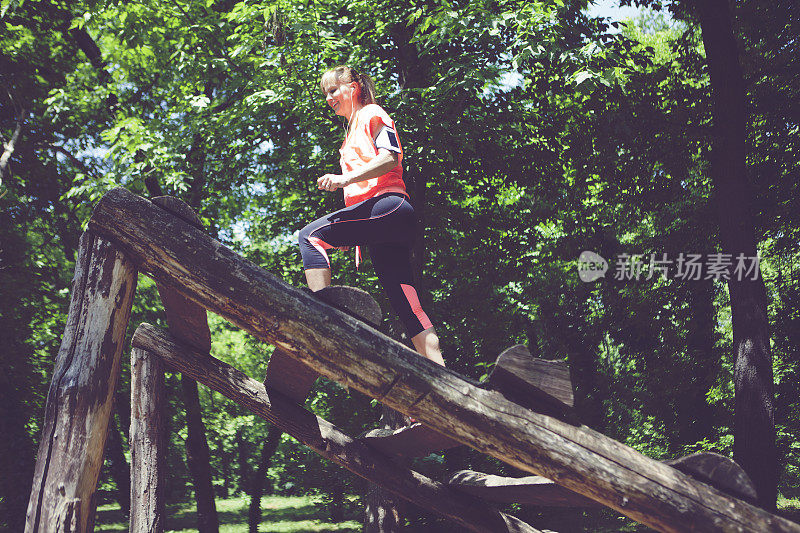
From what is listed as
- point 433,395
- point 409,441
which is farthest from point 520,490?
point 433,395

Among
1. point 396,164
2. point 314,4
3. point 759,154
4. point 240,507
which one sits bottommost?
point 240,507

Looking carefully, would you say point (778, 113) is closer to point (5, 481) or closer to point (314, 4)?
point (314, 4)

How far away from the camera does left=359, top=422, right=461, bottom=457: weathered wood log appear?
2.88 metres

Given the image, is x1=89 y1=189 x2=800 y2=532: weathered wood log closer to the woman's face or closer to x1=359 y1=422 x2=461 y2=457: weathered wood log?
x1=359 y1=422 x2=461 y2=457: weathered wood log

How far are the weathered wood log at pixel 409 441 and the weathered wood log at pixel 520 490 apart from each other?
472 millimetres

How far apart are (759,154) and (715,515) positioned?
1038cm

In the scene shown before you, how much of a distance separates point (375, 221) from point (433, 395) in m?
1.02

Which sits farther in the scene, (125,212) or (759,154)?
(759,154)

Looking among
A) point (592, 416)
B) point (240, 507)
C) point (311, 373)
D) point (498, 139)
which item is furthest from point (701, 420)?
point (240, 507)

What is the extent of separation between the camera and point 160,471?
131 inches

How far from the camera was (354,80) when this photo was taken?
321cm

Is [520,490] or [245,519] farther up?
[520,490]

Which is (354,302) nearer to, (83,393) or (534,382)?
(534,382)

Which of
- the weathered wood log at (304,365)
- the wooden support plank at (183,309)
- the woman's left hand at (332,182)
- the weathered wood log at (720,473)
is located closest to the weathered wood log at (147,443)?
the wooden support plank at (183,309)
